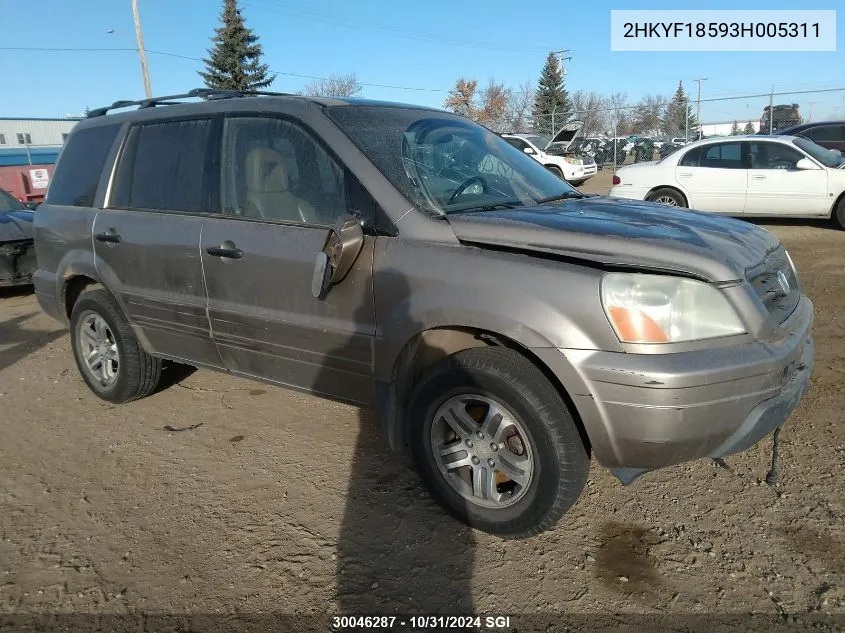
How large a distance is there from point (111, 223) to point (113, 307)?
554mm

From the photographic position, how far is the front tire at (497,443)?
2496 millimetres

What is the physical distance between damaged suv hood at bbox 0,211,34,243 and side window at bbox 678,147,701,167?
32.1 ft

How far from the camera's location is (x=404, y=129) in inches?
134

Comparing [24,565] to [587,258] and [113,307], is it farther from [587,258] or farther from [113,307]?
[587,258]

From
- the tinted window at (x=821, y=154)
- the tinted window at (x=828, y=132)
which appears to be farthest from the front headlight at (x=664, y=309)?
the tinted window at (x=828, y=132)

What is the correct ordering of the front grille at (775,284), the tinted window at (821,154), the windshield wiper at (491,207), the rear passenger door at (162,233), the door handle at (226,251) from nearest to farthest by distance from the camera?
1. the front grille at (775,284)
2. the windshield wiper at (491,207)
3. the door handle at (226,251)
4. the rear passenger door at (162,233)
5. the tinted window at (821,154)

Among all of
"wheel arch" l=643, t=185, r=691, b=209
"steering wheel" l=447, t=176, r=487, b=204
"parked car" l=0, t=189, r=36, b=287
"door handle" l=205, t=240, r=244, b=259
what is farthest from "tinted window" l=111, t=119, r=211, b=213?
"wheel arch" l=643, t=185, r=691, b=209

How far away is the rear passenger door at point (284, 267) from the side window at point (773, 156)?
9412 mm

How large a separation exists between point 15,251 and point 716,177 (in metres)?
10.3

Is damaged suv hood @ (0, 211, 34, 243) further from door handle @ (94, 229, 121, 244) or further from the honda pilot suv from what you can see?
door handle @ (94, 229, 121, 244)

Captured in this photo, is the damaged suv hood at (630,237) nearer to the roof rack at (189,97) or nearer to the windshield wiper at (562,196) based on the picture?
the windshield wiper at (562,196)

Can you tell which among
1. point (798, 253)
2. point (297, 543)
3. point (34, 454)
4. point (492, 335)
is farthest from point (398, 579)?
point (798, 253)

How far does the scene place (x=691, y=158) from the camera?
1062 centimetres

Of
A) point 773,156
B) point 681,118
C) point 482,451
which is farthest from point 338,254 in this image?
point 681,118
